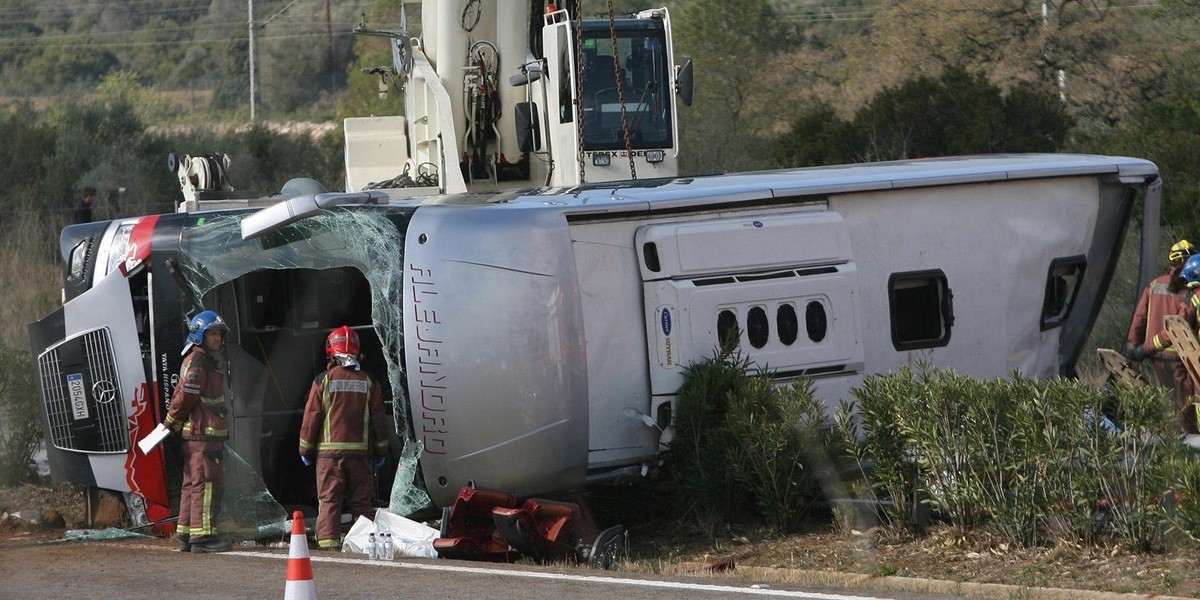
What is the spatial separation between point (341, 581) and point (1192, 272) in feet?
23.1

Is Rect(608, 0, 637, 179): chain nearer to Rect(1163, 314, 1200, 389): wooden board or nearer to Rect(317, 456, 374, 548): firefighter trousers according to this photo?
Rect(317, 456, 374, 548): firefighter trousers

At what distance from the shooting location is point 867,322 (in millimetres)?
10812

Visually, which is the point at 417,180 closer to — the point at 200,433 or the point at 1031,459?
the point at 200,433

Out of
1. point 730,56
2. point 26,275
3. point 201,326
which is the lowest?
point 26,275

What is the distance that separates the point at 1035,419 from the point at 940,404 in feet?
1.89

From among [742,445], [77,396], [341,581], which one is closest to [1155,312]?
[742,445]

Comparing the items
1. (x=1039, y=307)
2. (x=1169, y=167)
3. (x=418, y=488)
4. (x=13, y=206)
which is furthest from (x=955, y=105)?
(x=418, y=488)

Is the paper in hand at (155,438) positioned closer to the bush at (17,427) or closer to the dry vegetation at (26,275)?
the bush at (17,427)

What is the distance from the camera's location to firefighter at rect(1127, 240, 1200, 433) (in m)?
11.5

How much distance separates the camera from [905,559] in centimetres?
874

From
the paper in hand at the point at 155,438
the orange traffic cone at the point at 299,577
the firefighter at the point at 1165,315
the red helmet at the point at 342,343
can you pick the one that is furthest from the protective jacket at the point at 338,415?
the firefighter at the point at 1165,315

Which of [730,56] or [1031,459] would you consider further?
[730,56]

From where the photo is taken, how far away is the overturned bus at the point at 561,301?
941cm

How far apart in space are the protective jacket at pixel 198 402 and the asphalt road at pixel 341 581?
2.71 feet
